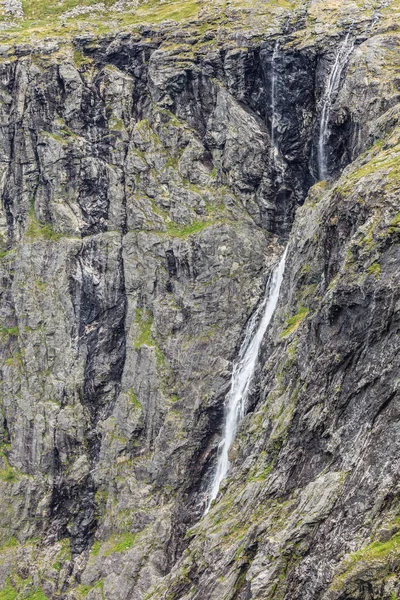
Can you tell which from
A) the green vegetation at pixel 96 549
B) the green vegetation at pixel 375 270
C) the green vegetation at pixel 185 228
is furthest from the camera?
the green vegetation at pixel 185 228

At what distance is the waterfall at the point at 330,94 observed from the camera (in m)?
54.7

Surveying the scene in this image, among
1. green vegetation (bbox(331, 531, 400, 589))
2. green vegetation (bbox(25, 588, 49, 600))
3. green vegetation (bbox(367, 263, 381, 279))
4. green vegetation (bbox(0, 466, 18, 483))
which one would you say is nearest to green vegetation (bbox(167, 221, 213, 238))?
green vegetation (bbox(0, 466, 18, 483))

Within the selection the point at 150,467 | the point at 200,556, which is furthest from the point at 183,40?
the point at 200,556

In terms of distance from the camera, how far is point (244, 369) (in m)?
53.2

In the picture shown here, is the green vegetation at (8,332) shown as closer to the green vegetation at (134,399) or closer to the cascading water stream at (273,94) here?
the green vegetation at (134,399)

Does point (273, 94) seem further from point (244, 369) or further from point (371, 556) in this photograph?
point (371, 556)

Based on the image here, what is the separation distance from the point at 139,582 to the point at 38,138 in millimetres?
44674

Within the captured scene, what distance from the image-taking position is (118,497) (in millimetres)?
56375

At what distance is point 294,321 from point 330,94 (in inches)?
913

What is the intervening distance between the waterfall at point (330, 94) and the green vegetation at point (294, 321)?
17.2m

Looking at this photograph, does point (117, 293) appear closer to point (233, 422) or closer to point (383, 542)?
point (233, 422)

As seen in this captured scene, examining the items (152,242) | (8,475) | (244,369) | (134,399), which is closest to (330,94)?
(152,242)

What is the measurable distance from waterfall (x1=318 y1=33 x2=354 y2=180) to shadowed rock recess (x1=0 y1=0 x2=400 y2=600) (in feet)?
1.21

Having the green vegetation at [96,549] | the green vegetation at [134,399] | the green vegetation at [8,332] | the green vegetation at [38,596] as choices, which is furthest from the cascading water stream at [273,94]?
the green vegetation at [38,596]
